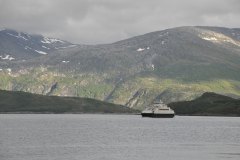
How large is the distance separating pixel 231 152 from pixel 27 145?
52.8 metres

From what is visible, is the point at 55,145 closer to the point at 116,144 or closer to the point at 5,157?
the point at 116,144

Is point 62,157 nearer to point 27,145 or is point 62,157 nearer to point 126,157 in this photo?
point 126,157

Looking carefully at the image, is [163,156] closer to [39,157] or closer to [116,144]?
[39,157]

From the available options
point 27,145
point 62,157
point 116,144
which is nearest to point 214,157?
point 62,157

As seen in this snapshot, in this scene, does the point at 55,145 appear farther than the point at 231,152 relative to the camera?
Yes

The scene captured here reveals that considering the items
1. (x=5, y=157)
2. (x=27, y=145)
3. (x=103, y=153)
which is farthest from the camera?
(x=27, y=145)

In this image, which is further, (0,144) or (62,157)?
(0,144)

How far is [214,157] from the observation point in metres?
118

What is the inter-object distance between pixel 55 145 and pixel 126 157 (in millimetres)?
36561

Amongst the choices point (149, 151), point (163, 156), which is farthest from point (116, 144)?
point (163, 156)

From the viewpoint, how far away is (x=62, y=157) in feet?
391

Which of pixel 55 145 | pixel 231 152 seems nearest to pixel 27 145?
pixel 55 145

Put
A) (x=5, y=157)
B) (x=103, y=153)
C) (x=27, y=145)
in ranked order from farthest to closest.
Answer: (x=27, y=145)
(x=103, y=153)
(x=5, y=157)

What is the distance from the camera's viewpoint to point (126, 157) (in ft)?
392
